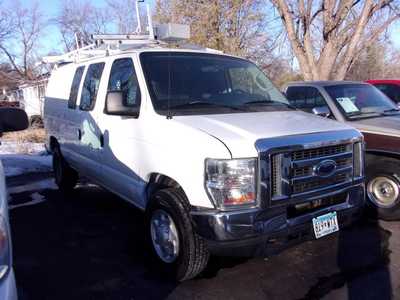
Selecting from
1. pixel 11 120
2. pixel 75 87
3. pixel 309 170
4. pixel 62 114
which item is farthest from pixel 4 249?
pixel 62 114

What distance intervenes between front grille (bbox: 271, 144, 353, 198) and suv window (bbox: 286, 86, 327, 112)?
2.37m

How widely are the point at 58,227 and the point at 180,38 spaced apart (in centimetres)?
309

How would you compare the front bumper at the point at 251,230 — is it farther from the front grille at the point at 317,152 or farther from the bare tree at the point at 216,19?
the bare tree at the point at 216,19

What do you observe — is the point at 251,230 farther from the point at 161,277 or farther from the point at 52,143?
the point at 52,143

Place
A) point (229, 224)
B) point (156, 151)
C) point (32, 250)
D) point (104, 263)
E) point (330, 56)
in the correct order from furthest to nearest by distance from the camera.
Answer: point (330, 56), point (32, 250), point (104, 263), point (156, 151), point (229, 224)

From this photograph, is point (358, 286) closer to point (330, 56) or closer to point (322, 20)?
point (330, 56)

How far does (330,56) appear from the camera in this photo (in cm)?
1338

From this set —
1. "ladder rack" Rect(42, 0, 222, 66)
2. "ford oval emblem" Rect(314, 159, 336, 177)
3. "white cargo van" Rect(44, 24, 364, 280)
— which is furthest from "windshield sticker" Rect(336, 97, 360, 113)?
"ford oval emblem" Rect(314, 159, 336, 177)

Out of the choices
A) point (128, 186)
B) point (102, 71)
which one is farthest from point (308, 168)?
point (102, 71)

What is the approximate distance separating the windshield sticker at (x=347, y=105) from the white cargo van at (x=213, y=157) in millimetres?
1453

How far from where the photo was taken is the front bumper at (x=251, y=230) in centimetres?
299

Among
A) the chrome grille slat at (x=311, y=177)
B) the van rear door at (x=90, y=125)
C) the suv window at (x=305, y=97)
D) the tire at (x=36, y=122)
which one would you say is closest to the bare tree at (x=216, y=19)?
the tire at (x=36, y=122)

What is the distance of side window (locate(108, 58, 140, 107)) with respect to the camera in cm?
406

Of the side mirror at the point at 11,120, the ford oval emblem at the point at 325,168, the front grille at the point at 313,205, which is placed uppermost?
the side mirror at the point at 11,120
